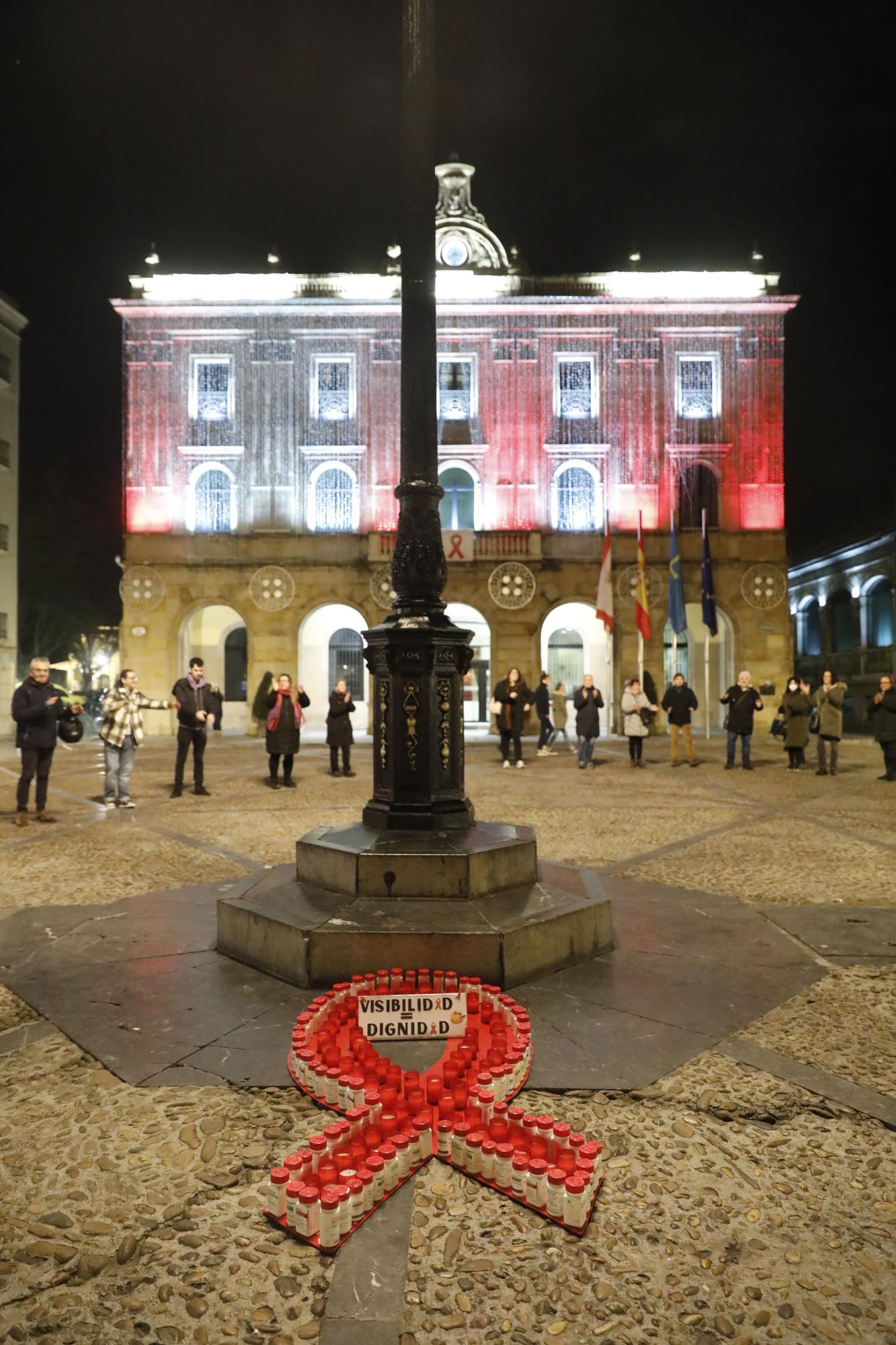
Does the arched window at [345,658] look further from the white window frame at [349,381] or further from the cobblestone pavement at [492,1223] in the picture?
the cobblestone pavement at [492,1223]

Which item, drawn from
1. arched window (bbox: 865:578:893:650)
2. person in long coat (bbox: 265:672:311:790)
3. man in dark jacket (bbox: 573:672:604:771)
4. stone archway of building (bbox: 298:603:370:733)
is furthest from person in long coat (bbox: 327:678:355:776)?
arched window (bbox: 865:578:893:650)

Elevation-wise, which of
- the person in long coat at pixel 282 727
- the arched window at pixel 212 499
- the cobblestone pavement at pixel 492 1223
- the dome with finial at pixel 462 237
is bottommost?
the cobblestone pavement at pixel 492 1223

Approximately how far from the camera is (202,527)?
28578mm

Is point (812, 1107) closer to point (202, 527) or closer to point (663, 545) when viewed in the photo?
point (663, 545)

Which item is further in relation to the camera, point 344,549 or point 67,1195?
point 344,549

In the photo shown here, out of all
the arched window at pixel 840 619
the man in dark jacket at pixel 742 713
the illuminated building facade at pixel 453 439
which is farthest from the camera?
the arched window at pixel 840 619

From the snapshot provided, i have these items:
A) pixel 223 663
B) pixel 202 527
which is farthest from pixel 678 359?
pixel 223 663

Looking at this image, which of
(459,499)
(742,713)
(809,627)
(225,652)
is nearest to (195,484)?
(225,652)

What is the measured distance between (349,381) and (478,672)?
1140 cm

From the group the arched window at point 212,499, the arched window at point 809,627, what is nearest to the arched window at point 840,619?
the arched window at point 809,627

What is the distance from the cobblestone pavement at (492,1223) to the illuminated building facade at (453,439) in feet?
80.7

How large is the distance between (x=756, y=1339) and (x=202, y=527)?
29.0 meters

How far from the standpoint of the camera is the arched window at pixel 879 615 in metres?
33.4

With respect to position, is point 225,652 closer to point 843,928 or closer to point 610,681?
point 610,681
